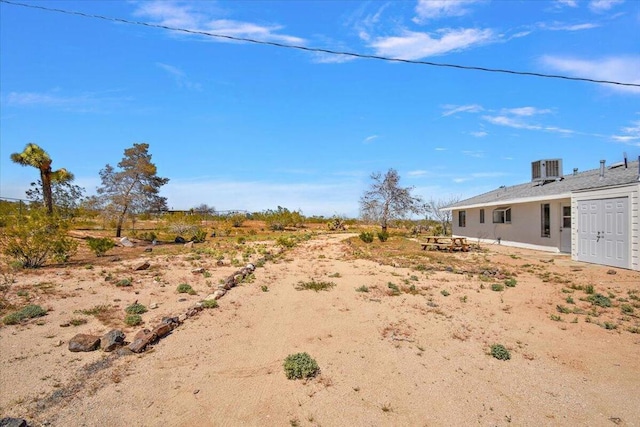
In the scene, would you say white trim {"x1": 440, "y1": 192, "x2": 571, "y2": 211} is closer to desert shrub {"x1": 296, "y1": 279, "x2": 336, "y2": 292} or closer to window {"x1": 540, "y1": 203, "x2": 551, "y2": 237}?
window {"x1": 540, "y1": 203, "x2": 551, "y2": 237}

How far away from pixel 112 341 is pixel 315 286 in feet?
16.7

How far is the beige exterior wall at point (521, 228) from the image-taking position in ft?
54.4

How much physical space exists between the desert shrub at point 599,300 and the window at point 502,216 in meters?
13.2

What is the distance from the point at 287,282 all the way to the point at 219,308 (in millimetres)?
3016

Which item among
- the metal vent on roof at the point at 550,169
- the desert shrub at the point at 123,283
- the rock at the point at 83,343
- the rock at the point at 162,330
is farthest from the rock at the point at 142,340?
the metal vent on roof at the point at 550,169

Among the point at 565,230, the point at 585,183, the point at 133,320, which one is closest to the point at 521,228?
the point at 565,230

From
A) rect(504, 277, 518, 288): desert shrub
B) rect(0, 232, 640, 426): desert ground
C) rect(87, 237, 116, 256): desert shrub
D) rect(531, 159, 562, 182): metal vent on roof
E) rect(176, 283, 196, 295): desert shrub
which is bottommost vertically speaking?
rect(0, 232, 640, 426): desert ground

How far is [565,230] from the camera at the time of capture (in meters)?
16.2

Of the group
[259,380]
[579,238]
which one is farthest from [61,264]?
[579,238]

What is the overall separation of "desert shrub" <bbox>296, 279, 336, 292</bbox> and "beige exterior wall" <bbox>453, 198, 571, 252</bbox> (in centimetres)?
1182

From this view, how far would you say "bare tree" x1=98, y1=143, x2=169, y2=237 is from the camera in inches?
973

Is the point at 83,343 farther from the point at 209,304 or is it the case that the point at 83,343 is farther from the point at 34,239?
the point at 34,239

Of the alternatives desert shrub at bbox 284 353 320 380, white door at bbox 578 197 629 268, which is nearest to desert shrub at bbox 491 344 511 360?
desert shrub at bbox 284 353 320 380

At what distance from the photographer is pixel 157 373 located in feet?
15.9
